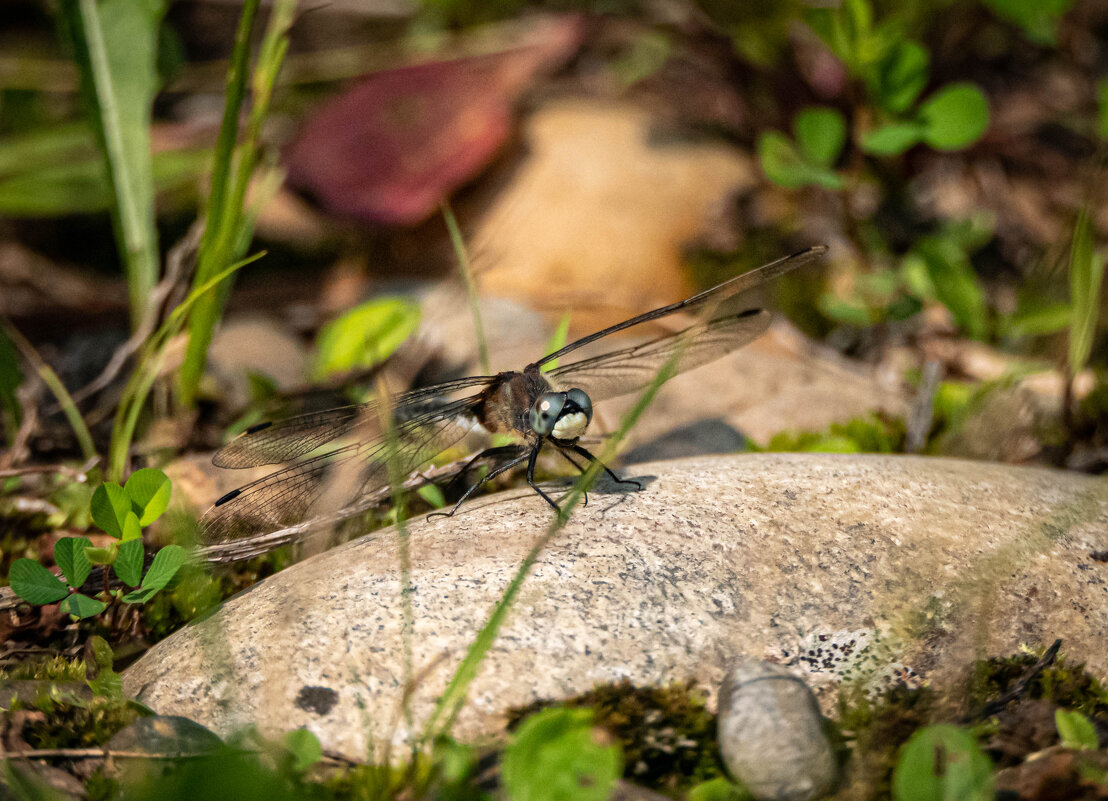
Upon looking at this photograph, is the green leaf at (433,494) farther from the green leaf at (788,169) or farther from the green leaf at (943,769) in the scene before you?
the green leaf at (788,169)

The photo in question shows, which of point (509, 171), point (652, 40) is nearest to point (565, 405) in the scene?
point (509, 171)

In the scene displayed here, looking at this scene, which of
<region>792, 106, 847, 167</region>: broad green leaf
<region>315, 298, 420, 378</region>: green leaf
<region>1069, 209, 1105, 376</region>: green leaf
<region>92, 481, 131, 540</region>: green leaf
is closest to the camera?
<region>92, 481, 131, 540</region>: green leaf

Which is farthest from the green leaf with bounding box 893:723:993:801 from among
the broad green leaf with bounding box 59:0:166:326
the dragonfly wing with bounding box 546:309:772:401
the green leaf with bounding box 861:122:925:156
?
the broad green leaf with bounding box 59:0:166:326

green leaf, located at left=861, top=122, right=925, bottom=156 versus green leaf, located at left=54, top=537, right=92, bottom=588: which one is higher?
green leaf, located at left=861, top=122, right=925, bottom=156

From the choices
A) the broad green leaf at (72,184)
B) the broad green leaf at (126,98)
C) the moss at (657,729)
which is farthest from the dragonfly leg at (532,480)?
the broad green leaf at (72,184)

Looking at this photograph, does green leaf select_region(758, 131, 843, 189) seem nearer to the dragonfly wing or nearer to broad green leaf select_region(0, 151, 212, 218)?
the dragonfly wing

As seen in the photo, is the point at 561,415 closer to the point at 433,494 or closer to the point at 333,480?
the point at 433,494
